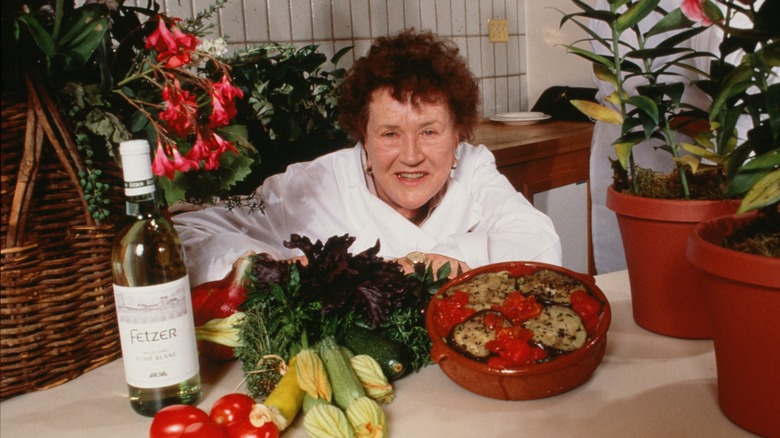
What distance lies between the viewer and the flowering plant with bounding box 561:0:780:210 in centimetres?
63

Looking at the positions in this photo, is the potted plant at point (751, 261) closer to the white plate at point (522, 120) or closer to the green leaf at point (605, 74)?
the green leaf at point (605, 74)

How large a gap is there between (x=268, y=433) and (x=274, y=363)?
0.46 feet

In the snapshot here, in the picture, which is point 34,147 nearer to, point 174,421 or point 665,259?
point 174,421

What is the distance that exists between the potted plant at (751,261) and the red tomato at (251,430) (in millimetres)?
467

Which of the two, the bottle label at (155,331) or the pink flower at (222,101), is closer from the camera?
the bottle label at (155,331)

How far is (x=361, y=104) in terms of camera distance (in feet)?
5.77

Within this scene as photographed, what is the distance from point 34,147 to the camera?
0.80 meters

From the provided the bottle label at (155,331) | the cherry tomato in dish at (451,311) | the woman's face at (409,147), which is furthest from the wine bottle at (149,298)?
the woman's face at (409,147)

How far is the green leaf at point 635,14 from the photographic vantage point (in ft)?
2.72

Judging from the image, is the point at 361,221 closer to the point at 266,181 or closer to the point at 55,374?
the point at 266,181

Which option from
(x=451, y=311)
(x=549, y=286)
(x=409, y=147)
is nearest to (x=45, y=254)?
(x=451, y=311)

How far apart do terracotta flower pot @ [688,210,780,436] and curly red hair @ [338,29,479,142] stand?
1050 millimetres

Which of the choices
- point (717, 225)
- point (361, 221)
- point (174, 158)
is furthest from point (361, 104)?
point (717, 225)

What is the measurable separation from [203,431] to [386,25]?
235 cm
